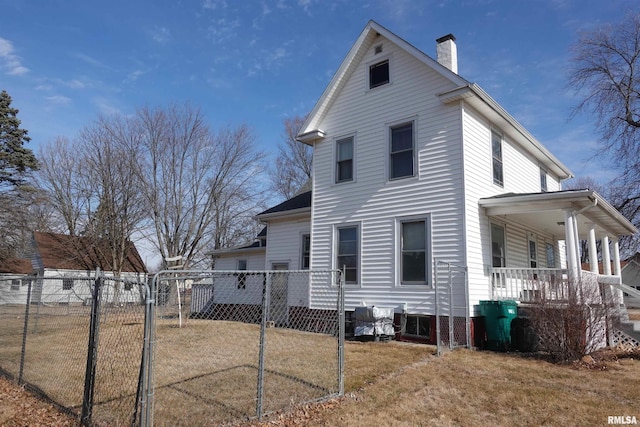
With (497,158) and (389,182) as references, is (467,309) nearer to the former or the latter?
(389,182)

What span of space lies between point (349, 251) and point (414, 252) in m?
2.06

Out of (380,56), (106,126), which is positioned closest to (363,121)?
(380,56)

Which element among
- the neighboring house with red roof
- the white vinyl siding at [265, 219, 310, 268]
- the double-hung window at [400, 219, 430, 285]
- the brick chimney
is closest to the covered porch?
the double-hung window at [400, 219, 430, 285]

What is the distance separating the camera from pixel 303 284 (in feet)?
44.0

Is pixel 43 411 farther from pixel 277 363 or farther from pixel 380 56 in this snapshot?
pixel 380 56

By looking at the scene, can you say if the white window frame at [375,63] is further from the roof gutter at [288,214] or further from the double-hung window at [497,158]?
the roof gutter at [288,214]

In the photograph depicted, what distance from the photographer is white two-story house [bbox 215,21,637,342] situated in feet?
33.6

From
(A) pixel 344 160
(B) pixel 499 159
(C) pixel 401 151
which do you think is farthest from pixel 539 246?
(A) pixel 344 160

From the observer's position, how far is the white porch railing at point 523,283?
857 centimetres

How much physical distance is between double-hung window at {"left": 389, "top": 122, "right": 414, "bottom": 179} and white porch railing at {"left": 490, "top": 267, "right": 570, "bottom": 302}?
342 cm

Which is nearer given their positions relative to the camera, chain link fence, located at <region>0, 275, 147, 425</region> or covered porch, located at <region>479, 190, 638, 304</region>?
chain link fence, located at <region>0, 275, 147, 425</region>

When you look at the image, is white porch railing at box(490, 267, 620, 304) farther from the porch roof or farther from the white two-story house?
the porch roof

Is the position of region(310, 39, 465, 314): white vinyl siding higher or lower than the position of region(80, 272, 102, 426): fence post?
higher

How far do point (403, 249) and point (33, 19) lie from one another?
11.9m
